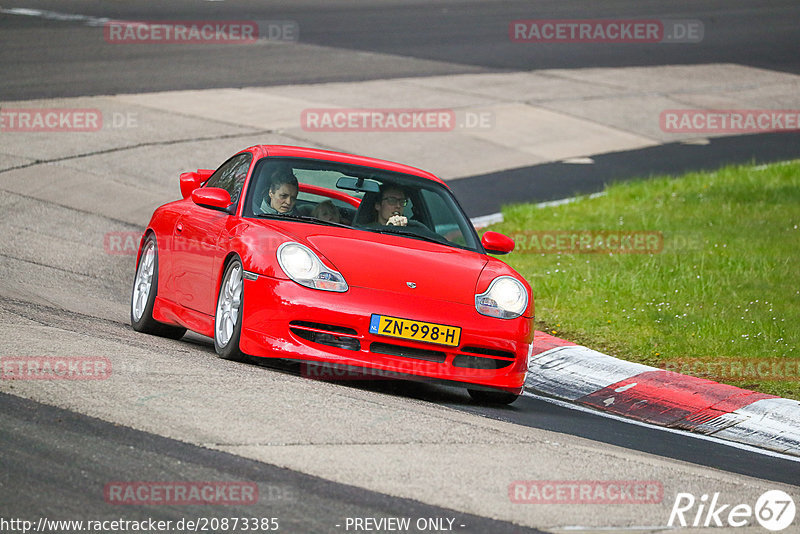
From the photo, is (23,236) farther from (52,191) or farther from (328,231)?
(328,231)

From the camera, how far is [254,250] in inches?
298

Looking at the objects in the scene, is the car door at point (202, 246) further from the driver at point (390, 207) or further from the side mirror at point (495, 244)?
the side mirror at point (495, 244)

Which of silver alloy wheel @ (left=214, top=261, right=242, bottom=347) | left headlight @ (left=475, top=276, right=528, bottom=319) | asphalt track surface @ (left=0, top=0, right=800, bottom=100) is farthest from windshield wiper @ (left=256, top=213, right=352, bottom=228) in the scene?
asphalt track surface @ (left=0, top=0, right=800, bottom=100)

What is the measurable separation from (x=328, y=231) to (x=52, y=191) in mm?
7702

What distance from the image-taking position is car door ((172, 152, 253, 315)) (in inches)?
318

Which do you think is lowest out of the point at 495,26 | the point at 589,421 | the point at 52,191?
the point at 589,421

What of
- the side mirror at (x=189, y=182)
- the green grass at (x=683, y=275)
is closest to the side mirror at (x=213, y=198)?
the side mirror at (x=189, y=182)

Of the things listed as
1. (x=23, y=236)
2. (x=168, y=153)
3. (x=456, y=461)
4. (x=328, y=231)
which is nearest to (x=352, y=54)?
(x=168, y=153)

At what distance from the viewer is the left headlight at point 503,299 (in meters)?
7.66

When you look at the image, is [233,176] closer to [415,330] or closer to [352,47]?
[415,330]

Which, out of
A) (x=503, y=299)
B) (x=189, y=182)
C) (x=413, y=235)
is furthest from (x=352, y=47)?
(x=503, y=299)

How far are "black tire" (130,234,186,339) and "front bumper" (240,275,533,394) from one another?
67.8 inches

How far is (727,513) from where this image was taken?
551cm

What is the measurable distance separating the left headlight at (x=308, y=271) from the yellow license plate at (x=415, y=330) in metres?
0.31
